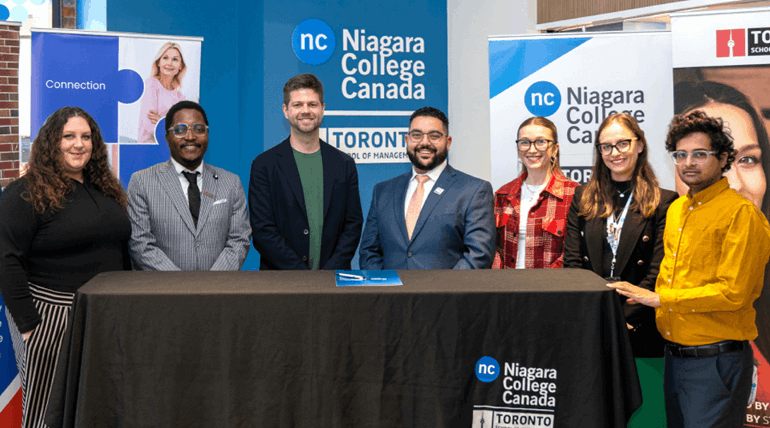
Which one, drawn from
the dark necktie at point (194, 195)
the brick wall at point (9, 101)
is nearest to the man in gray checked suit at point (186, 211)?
the dark necktie at point (194, 195)

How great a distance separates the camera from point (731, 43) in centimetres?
317

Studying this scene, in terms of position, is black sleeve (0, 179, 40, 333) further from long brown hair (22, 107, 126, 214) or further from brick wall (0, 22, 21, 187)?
brick wall (0, 22, 21, 187)

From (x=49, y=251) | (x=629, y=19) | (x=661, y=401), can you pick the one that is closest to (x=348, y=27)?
(x=629, y=19)

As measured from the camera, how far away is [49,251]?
7.80 feet

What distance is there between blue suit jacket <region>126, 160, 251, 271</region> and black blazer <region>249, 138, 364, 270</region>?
20 cm

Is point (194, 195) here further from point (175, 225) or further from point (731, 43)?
point (731, 43)

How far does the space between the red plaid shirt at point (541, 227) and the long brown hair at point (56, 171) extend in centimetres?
165

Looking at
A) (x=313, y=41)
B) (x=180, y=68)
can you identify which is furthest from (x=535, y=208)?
(x=180, y=68)

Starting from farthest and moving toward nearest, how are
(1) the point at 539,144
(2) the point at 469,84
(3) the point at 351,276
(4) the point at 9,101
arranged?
(2) the point at 469,84 < (4) the point at 9,101 < (1) the point at 539,144 < (3) the point at 351,276

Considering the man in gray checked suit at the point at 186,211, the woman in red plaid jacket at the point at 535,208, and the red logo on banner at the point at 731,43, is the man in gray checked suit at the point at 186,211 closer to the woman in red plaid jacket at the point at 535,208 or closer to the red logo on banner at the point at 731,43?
the woman in red plaid jacket at the point at 535,208

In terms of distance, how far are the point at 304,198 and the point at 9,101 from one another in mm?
2631

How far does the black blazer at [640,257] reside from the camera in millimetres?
2393

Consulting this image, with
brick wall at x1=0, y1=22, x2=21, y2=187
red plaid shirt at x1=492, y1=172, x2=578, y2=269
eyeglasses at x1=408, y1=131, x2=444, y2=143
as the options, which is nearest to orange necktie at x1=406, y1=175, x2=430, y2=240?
eyeglasses at x1=408, y1=131, x2=444, y2=143

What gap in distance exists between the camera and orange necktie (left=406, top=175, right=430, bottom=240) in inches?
106
